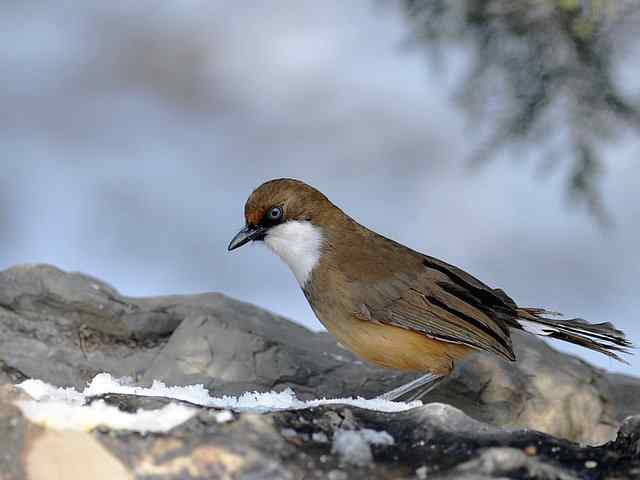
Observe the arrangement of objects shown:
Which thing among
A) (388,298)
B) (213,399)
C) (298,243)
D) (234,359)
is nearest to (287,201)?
(298,243)

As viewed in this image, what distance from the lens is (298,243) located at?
15.5ft

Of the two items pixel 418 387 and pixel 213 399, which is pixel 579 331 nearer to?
pixel 418 387

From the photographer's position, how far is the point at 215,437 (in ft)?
7.73

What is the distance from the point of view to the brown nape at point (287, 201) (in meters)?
4.64

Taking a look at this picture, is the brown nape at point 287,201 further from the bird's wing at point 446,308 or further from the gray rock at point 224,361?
the gray rock at point 224,361

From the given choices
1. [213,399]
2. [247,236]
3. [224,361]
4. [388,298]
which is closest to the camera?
[213,399]

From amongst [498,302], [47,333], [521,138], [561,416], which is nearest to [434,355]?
[498,302]

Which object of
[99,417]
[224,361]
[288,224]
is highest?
[288,224]

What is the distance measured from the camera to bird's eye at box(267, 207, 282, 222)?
4672 mm

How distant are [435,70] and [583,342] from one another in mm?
1874

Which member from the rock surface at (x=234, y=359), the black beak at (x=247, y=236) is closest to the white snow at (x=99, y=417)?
the rock surface at (x=234, y=359)

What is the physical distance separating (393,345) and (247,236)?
0.89 metres

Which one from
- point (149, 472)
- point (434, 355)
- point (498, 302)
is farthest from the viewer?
point (498, 302)

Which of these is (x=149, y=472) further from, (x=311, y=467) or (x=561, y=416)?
(x=561, y=416)
